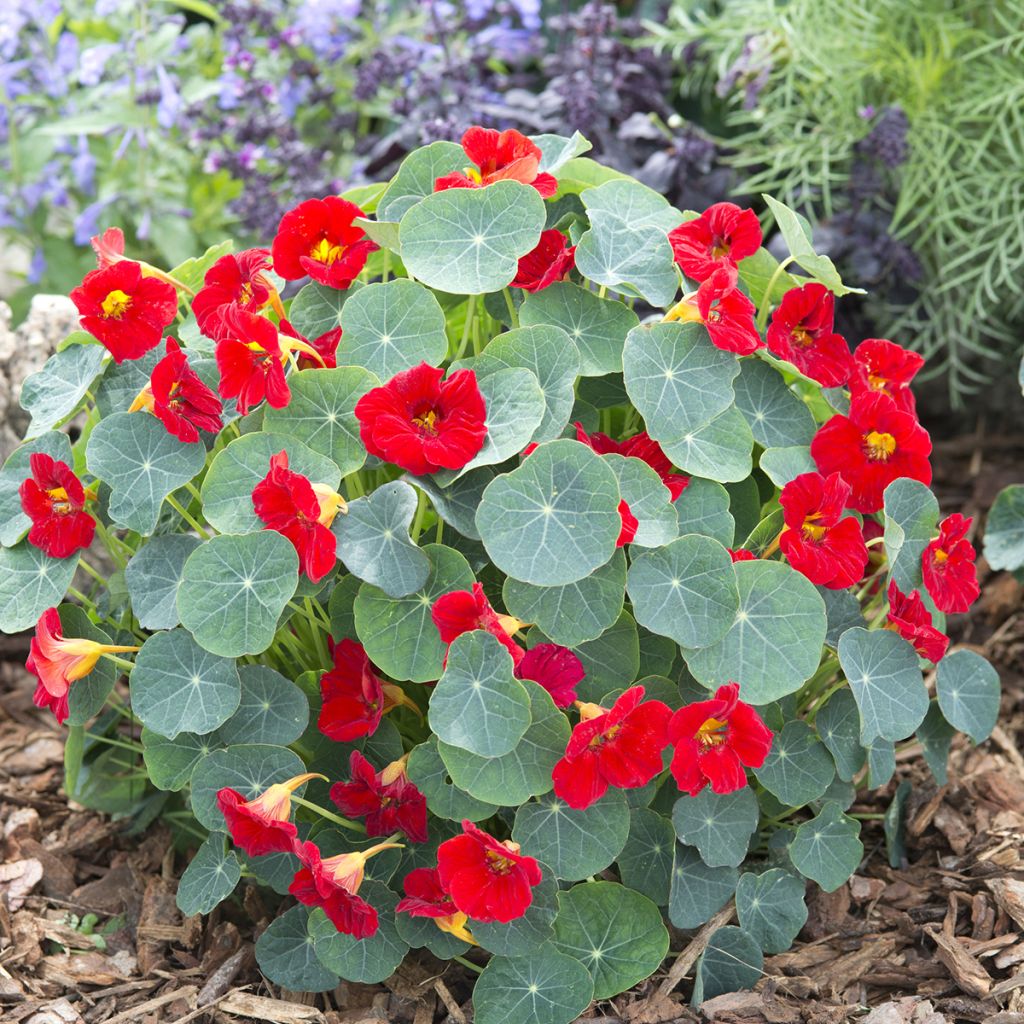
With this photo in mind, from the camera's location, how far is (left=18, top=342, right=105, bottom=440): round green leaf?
1872mm

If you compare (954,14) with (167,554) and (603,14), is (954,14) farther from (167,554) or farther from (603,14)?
(167,554)

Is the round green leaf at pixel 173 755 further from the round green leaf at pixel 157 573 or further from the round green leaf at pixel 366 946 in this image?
the round green leaf at pixel 366 946

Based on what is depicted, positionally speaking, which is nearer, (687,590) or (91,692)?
(687,590)

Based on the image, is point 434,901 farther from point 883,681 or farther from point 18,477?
point 18,477

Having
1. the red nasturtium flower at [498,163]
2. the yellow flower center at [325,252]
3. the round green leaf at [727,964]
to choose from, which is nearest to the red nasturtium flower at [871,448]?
the red nasturtium flower at [498,163]

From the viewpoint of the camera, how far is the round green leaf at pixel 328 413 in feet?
5.54

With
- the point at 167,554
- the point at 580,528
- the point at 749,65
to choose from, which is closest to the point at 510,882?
the point at 580,528

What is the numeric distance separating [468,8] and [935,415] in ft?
6.14

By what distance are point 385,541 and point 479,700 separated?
10.0 inches

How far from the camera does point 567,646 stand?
1.58m

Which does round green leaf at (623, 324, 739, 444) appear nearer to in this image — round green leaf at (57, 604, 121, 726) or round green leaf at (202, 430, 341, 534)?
round green leaf at (202, 430, 341, 534)

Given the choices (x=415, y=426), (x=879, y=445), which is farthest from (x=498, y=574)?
(x=879, y=445)

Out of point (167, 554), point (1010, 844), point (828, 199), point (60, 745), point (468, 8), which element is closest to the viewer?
point (167, 554)

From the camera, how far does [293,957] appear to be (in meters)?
1.82
